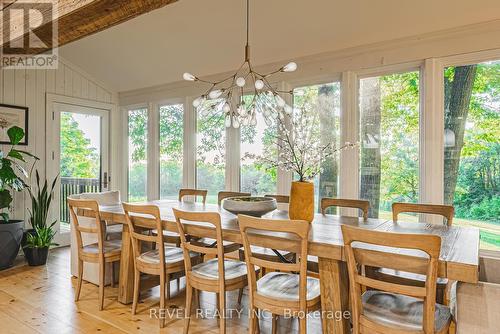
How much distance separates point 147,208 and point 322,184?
2.08 meters

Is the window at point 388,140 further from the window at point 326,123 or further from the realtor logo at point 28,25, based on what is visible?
the realtor logo at point 28,25

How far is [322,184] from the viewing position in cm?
382

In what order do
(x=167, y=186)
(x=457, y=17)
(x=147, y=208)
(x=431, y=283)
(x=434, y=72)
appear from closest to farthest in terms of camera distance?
1. (x=431, y=283)
2. (x=147, y=208)
3. (x=457, y=17)
4. (x=434, y=72)
5. (x=167, y=186)

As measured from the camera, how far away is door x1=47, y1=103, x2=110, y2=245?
495 centimetres

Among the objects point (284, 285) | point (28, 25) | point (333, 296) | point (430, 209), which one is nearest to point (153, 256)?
point (284, 285)

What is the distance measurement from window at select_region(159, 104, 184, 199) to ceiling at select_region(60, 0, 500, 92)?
489 mm

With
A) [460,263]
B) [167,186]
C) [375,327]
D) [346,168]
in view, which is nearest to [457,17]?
[346,168]

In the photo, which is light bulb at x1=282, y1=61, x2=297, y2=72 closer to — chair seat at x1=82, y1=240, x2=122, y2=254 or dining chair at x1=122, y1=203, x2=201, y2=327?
dining chair at x1=122, y1=203, x2=201, y2=327

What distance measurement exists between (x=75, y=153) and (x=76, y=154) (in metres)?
0.02

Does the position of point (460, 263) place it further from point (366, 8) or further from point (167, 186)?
point (167, 186)

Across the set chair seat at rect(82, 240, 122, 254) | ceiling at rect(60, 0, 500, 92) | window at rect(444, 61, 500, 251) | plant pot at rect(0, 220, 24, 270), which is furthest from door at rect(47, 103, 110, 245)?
window at rect(444, 61, 500, 251)

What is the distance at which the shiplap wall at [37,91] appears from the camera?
176 inches

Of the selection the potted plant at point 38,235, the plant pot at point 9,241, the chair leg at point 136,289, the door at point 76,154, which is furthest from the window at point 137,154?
the chair leg at point 136,289

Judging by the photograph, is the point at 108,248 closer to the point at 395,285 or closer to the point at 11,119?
the point at 395,285
